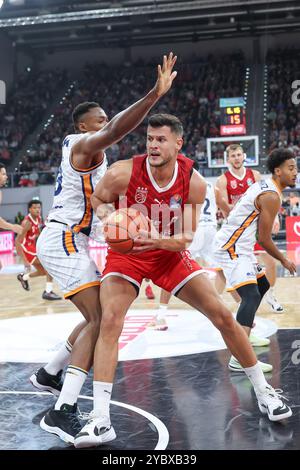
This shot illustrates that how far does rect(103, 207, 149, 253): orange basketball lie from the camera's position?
3.32 metres

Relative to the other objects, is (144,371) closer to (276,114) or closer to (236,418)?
(236,418)

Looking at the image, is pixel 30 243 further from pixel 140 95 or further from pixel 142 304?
pixel 140 95

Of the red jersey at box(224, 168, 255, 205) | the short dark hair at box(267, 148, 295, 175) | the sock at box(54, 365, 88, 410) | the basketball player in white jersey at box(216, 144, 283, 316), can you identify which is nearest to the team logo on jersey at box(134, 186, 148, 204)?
the sock at box(54, 365, 88, 410)

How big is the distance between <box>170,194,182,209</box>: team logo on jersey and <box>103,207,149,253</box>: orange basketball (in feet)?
0.77

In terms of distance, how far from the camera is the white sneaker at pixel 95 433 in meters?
3.11

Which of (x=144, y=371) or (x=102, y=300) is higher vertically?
(x=102, y=300)

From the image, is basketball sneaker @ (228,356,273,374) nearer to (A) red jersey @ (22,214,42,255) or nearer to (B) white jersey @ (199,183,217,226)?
(B) white jersey @ (199,183,217,226)

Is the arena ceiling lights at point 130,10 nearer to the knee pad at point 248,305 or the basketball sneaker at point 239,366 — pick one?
the knee pad at point 248,305

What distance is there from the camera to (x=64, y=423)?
3318 millimetres

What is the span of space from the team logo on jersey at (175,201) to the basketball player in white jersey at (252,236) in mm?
1096

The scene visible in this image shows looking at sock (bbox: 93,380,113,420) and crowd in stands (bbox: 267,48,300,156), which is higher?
crowd in stands (bbox: 267,48,300,156)

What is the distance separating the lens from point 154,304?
7.83 meters
